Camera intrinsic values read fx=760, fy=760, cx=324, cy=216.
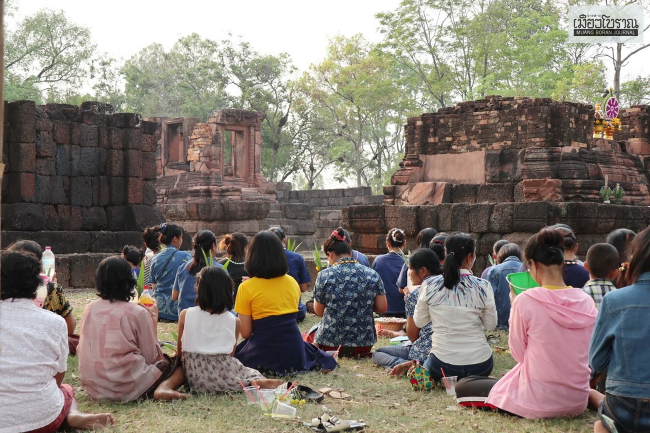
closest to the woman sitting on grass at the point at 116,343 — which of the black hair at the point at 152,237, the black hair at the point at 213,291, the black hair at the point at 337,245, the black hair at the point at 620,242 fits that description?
the black hair at the point at 213,291

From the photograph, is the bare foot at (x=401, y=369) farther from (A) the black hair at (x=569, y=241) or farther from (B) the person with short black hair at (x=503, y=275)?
(B) the person with short black hair at (x=503, y=275)

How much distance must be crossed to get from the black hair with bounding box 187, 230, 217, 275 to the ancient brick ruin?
5.91 meters

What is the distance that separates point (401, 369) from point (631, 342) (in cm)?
258

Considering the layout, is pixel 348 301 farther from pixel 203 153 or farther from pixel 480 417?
pixel 203 153

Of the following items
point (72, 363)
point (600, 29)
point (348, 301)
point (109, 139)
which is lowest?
point (72, 363)

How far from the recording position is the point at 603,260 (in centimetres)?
497

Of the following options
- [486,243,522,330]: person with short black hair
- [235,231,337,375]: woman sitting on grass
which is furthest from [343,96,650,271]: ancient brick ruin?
[235,231,337,375]: woman sitting on grass

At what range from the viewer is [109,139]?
1546 cm

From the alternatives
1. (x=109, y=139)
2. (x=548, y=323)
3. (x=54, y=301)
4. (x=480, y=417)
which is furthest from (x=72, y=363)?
(x=109, y=139)

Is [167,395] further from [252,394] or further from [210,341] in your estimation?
[252,394]

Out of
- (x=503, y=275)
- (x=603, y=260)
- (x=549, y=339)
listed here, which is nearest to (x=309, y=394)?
(x=549, y=339)

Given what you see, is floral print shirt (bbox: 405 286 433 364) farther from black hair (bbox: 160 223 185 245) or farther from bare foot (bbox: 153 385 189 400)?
black hair (bbox: 160 223 185 245)

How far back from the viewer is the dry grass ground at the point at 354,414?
4.27m

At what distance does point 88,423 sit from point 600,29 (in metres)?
26.2
